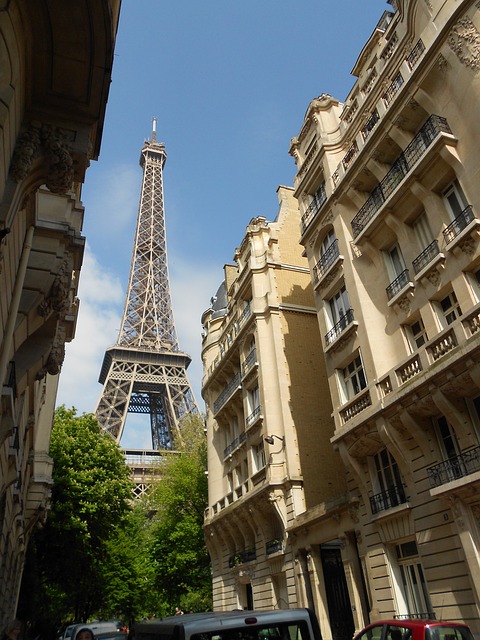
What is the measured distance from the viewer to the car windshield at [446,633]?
8.31 m

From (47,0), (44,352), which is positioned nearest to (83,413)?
(44,352)

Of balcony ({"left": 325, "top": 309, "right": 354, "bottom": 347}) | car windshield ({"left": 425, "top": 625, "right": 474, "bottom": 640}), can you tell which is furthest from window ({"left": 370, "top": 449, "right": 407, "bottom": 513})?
car windshield ({"left": 425, "top": 625, "right": 474, "bottom": 640})

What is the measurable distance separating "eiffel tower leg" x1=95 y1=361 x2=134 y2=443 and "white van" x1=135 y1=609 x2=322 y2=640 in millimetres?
68009

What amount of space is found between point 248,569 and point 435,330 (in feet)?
58.3

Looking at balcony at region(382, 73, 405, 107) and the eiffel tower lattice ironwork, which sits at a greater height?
the eiffel tower lattice ironwork

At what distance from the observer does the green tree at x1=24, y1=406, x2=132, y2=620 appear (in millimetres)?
29125

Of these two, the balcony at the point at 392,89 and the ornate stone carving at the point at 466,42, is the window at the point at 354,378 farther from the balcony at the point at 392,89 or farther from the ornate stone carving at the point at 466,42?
the ornate stone carving at the point at 466,42

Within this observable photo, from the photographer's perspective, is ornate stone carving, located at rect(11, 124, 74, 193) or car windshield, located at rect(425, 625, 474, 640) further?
car windshield, located at rect(425, 625, 474, 640)

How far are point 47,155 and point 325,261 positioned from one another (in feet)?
47.6

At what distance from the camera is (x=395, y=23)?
704 inches

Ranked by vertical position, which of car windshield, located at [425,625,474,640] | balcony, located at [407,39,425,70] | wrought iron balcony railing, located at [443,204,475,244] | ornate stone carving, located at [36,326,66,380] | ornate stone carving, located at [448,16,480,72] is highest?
balcony, located at [407,39,425,70]

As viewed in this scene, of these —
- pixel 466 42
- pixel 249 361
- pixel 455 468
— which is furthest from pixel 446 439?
pixel 249 361

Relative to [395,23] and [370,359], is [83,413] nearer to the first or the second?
[370,359]

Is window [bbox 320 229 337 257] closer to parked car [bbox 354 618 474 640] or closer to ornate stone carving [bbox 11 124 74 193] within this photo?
ornate stone carving [bbox 11 124 74 193]
